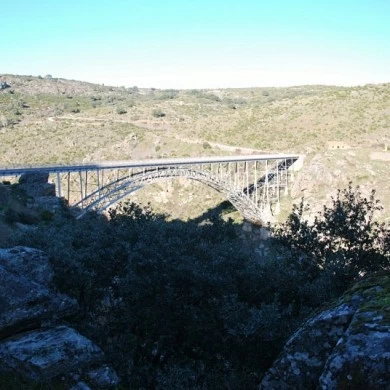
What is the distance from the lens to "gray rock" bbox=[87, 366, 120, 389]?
746cm

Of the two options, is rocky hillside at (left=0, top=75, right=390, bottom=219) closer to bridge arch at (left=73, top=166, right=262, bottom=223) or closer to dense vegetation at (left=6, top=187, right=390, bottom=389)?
bridge arch at (left=73, top=166, right=262, bottom=223)

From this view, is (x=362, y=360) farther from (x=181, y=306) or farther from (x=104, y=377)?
(x=181, y=306)

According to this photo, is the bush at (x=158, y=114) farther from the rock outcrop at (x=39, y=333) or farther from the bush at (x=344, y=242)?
the rock outcrop at (x=39, y=333)

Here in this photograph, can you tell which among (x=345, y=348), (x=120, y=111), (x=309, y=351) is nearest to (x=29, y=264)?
(x=309, y=351)

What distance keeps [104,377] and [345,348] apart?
4820 millimetres

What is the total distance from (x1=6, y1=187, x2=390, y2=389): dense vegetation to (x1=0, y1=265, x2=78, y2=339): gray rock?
719mm

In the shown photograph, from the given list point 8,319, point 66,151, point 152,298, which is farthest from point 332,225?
point 66,151

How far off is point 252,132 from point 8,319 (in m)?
60.9

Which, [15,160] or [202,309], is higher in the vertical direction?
[202,309]

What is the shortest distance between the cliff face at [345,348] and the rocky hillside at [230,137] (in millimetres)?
40491

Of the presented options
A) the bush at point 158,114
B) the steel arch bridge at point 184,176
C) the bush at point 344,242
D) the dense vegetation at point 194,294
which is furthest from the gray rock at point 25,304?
the bush at point 158,114

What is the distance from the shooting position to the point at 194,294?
940cm

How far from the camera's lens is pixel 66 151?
6562 cm

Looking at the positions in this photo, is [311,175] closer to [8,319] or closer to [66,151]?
[66,151]
